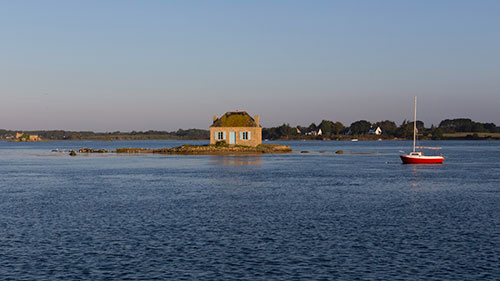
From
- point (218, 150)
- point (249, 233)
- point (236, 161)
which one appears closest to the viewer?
point (249, 233)

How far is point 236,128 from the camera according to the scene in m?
106

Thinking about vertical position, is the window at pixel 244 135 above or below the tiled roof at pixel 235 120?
below

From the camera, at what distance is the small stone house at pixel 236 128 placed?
105625mm

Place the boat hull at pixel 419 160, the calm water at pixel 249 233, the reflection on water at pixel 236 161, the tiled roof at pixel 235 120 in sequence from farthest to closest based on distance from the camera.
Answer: the tiled roof at pixel 235 120 → the boat hull at pixel 419 160 → the reflection on water at pixel 236 161 → the calm water at pixel 249 233

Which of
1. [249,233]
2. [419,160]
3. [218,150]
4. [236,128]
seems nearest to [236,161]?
[236,128]

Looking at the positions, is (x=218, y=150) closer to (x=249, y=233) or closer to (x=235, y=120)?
(x=235, y=120)

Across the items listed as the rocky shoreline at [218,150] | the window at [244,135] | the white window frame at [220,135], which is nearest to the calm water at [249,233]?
the rocky shoreline at [218,150]

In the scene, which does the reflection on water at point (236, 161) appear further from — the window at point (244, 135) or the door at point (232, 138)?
the window at point (244, 135)

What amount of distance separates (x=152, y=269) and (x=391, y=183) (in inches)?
1472

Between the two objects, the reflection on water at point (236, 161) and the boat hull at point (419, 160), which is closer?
the reflection on water at point (236, 161)

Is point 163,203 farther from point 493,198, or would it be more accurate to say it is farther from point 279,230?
point 493,198

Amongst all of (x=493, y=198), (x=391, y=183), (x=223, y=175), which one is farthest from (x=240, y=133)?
(x=493, y=198)

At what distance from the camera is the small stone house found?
10562cm

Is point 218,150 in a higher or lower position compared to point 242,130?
lower
